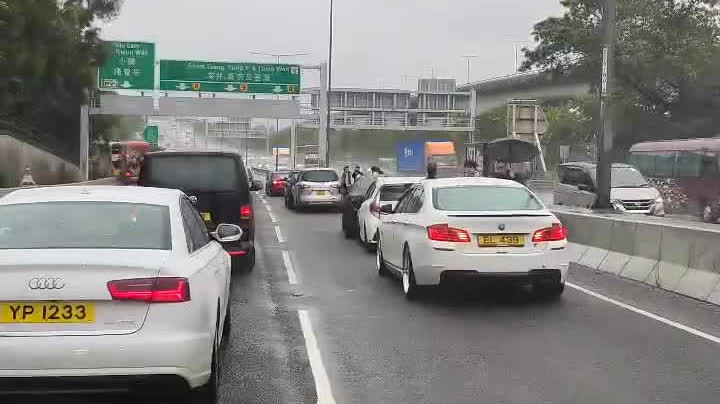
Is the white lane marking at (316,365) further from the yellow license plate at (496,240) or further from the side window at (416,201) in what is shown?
the side window at (416,201)

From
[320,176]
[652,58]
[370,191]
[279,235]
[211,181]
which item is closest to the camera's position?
[211,181]

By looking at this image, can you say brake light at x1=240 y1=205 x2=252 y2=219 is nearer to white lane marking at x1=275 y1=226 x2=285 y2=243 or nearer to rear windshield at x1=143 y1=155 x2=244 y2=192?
rear windshield at x1=143 y1=155 x2=244 y2=192

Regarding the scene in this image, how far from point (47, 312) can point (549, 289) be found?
23.4 ft

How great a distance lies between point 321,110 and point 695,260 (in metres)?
41.3

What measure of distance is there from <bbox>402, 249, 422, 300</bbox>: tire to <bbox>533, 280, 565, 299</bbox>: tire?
145 cm

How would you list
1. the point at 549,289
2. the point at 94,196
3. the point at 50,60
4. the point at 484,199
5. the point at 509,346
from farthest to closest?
1. the point at 50,60
2. the point at 549,289
3. the point at 484,199
4. the point at 509,346
5. the point at 94,196

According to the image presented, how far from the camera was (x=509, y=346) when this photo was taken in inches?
314

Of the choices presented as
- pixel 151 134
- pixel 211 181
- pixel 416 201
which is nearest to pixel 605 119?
pixel 416 201

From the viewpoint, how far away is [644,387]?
6.50m

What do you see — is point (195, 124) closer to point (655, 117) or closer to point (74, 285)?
point (655, 117)

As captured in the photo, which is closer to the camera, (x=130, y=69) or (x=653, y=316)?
(x=653, y=316)

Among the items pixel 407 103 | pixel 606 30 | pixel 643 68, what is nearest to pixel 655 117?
pixel 643 68

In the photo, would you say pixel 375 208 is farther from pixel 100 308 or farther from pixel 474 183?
pixel 100 308

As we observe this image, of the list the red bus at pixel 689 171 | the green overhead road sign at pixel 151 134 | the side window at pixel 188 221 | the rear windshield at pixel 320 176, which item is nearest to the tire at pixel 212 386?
the side window at pixel 188 221
